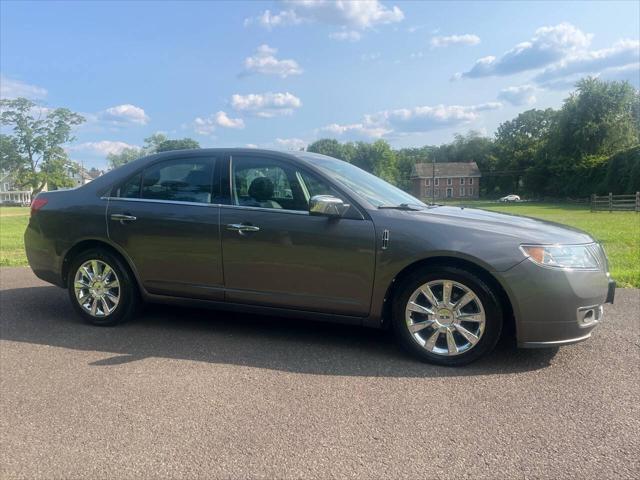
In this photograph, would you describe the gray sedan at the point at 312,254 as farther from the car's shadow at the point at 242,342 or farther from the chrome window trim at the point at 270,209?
A: the car's shadow at the point at 242,342

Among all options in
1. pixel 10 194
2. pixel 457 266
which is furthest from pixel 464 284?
pixel 10 194

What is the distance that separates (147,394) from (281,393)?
34.3 inches

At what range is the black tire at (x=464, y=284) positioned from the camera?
3643 millimetres

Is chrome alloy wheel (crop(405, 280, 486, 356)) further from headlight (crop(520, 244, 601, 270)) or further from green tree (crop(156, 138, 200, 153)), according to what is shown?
green tree (crop(156, 138, 200, 153))

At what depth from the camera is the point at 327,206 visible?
3.86m

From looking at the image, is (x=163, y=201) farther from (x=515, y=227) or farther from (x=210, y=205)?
(x=515, y=227)

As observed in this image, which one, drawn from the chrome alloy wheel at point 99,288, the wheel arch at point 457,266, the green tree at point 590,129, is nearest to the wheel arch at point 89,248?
the chrome alloy wheel at point 99,288

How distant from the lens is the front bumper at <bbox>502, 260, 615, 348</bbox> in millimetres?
3518

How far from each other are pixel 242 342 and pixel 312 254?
1.02 meters

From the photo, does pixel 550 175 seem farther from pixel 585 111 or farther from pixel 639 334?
pixel 639 334

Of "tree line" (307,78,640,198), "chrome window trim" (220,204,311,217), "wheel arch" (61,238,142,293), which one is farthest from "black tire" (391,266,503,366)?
"tree line" (307,78,640,198)

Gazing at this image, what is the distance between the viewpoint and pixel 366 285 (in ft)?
12.8

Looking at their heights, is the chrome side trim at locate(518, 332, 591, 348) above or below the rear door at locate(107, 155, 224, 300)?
below

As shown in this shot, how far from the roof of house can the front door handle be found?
96903 mm
